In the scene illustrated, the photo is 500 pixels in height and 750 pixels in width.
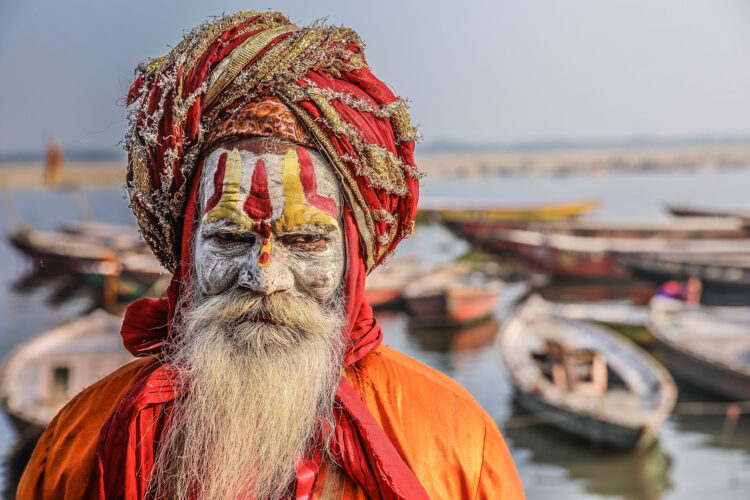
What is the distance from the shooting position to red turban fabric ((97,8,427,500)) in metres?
1.16

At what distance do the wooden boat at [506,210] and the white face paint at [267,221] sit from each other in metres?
22.3

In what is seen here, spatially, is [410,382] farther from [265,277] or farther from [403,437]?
[265,277]

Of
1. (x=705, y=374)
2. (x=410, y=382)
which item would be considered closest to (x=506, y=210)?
(x=705, y=374)

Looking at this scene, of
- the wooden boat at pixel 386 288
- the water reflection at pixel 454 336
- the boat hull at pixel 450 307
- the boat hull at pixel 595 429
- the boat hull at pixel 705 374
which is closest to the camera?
the boat hull at pixel 595 429

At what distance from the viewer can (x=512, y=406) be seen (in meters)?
10.3

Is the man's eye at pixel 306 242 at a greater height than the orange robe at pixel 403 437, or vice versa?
the man's eye at pixel 306 242

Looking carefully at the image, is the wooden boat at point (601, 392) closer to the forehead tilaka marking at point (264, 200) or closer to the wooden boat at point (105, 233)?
the forehead tilaka marking at point (264, 200)

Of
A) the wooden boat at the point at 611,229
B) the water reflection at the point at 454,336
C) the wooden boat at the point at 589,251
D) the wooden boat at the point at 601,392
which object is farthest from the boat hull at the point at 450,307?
the wooden boat at the point at 611,229

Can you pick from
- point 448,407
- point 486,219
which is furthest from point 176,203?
point 486,219

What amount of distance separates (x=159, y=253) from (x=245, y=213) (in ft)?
0.82

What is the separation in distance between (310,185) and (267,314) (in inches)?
7.7

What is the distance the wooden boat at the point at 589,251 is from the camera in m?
18.2

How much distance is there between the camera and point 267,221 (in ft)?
3.86

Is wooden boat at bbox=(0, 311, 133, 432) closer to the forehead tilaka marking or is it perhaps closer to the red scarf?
the red scarf
